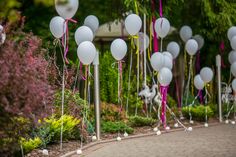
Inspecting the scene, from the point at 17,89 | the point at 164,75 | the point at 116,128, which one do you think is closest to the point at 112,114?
the point at 116,128

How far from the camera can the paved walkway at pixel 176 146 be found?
31.8 feet

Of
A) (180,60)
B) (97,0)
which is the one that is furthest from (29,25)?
(180,60)

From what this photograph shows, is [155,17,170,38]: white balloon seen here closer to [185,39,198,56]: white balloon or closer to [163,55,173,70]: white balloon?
[163,55,173,70]: white balloon

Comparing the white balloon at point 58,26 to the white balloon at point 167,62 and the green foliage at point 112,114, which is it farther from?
the white balloon at point 167,62

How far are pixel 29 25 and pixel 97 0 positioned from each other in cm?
251

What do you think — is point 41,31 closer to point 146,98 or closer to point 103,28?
point 103,28

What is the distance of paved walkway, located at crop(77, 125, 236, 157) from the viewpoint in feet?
31.8

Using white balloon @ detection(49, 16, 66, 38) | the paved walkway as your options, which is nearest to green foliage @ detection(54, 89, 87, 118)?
the paved walkway

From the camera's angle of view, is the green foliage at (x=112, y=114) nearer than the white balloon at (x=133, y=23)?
No

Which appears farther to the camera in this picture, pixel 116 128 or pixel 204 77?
pixel 204 77

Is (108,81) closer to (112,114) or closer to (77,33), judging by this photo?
(112,114)

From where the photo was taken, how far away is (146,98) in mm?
15289

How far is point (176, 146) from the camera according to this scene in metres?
10.8

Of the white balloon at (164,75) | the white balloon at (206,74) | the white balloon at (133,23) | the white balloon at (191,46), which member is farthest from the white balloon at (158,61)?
the white balloon at (206,74)
